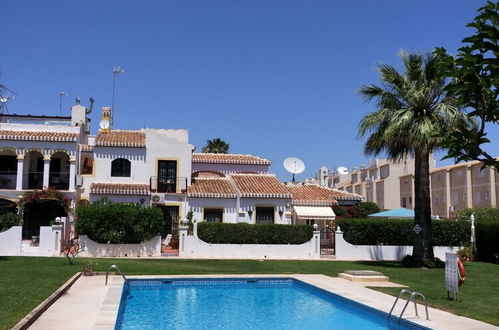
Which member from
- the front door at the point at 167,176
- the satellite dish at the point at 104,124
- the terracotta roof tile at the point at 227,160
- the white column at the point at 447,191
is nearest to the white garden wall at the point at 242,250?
the front door at the point at 167,176

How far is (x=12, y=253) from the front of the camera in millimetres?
30938

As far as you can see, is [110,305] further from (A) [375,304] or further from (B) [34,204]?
(B) [34,204]

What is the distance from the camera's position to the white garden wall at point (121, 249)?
32031mm

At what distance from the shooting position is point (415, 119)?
26.3m

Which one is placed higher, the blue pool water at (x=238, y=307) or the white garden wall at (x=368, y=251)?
the white garden wall at (x=368, y=251)

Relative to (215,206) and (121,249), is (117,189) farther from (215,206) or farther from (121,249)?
(215,206)

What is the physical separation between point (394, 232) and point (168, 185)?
694 inches

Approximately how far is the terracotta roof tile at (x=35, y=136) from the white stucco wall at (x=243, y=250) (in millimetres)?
13234

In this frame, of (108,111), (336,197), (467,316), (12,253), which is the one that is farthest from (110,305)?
(108,111)

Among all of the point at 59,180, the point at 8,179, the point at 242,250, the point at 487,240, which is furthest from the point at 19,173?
the point at 487,240

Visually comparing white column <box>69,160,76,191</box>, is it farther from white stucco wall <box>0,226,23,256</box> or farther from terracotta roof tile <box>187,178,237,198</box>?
terracotta roof tile <box>187,178,237,198</box>

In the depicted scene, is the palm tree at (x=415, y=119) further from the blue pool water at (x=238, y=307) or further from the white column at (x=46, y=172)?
the white column at (x=46, y=172)

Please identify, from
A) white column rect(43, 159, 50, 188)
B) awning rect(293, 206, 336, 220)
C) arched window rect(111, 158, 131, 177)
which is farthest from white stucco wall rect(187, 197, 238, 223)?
white column rect(43, 159, 50, 188)

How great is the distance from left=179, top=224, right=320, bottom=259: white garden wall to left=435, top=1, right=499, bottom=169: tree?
27330 millimetres
